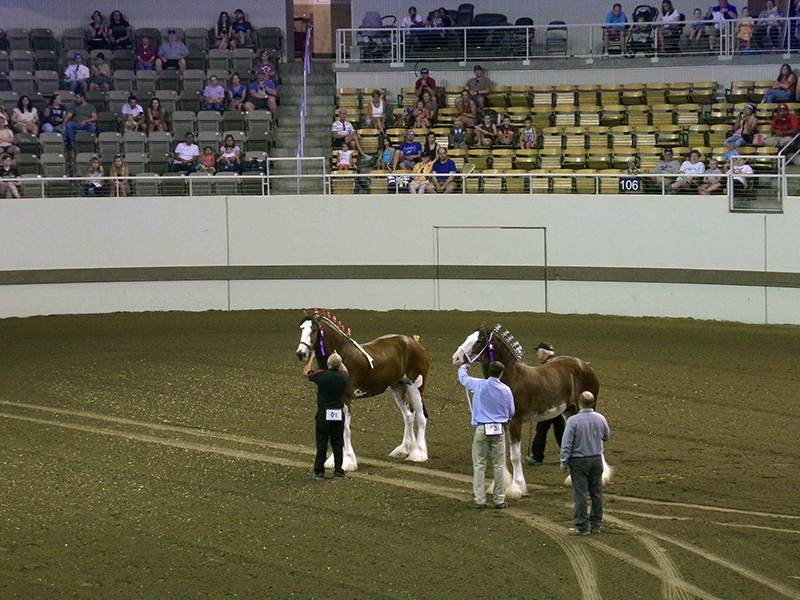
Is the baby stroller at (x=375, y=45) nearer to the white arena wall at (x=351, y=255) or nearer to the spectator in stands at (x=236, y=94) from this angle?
the spectator in stands at (x=236, y=94)

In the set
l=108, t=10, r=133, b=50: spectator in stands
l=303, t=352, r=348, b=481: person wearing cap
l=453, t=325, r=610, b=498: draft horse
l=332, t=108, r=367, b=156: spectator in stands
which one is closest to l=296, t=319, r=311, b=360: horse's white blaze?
l=303, t=352, r=348, b=481: person wearing cap

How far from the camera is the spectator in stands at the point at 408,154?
2565cm

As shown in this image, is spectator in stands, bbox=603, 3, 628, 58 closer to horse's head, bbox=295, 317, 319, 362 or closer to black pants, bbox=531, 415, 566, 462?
black pants, bbox=531, 415, 566, 462

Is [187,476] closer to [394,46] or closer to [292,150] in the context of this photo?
[292,150]

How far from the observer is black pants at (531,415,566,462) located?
44.5ft

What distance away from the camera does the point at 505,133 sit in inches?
1059

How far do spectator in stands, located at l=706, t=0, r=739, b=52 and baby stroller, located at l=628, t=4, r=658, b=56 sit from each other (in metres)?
1.51

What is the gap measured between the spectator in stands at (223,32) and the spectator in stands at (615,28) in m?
11.0

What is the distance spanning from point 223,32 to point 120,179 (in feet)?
28.1

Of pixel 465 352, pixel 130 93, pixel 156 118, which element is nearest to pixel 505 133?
pixel 156 118

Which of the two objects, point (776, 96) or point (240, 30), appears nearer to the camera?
point (776, 96)

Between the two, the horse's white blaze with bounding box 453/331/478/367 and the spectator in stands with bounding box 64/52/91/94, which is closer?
the horse's white blaze with bounding box 453/331/478/367

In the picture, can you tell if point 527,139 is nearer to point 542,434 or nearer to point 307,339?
point 542,434

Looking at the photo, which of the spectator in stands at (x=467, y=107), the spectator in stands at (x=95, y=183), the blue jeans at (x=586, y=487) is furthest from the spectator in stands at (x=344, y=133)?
the blue jeans at (x=586, y=487)
